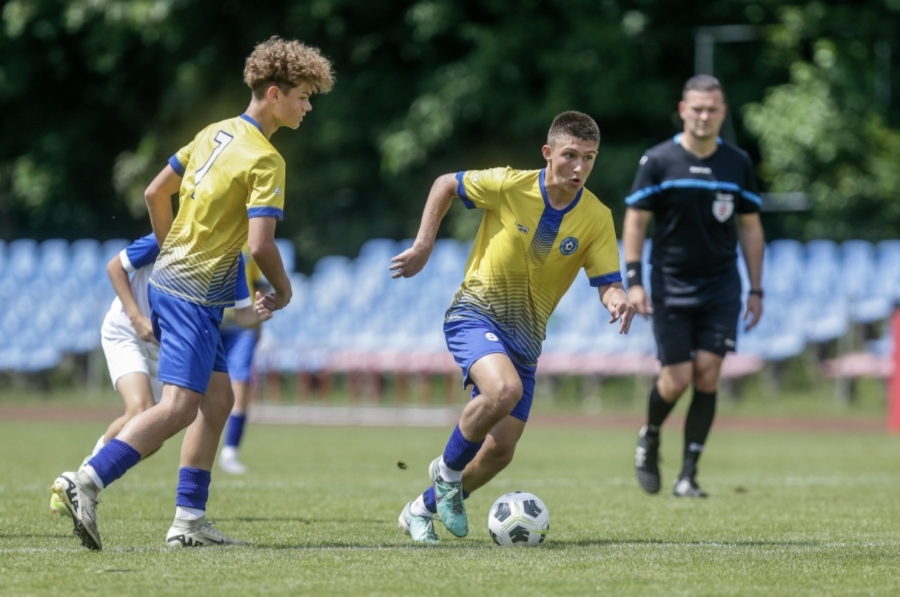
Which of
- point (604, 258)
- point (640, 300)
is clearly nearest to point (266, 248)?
point (604, 258)

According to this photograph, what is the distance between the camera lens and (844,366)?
64.3 ft

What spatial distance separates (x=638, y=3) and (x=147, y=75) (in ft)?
31.6

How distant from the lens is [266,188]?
19.2ft

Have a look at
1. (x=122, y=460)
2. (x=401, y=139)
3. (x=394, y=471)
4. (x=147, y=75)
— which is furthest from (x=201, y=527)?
(x=147, y=75)

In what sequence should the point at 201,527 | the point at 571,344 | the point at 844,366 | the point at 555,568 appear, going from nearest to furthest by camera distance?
the point at 555,568
the point at 201,527
the point at 844,366
the point at 571,344

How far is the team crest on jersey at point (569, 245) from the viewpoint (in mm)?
6680

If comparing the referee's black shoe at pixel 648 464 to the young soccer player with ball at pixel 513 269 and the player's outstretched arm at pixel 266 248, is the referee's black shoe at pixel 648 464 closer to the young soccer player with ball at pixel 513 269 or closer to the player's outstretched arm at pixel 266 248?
the young soccer player with ball at pixel 513 269

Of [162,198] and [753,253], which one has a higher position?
[753,253]

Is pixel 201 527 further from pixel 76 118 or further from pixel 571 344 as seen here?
pixel 76 118

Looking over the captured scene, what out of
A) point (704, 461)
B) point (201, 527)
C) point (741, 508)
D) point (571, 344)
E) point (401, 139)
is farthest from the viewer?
point (401, 139)

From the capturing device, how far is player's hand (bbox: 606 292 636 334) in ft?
20.5

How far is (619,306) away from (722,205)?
119 inches

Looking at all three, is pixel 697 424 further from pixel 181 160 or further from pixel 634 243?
pixel 181 160

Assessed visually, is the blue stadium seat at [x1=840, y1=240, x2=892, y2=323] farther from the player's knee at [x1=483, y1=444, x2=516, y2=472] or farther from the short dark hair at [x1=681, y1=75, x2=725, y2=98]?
the player's knee at [x1=483, y1=444, x2=516, y2=472]
